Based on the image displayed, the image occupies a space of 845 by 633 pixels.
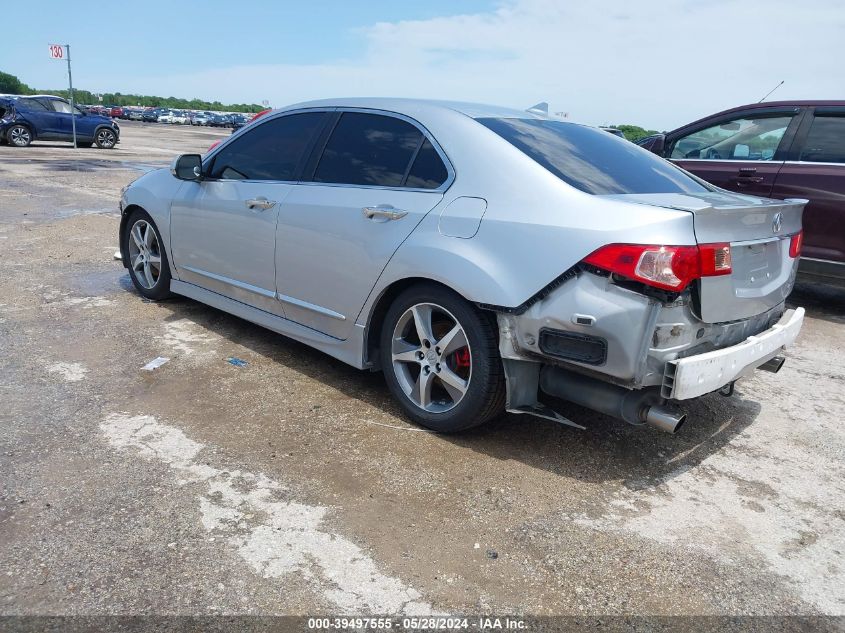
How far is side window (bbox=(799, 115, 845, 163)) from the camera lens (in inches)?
237

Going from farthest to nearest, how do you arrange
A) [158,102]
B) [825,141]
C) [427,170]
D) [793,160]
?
[158,102] → [793,160] → [825,141] → [427,170]

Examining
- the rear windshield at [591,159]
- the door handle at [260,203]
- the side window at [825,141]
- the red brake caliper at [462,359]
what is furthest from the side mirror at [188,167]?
the side window at [825,141]

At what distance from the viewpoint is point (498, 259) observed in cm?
303

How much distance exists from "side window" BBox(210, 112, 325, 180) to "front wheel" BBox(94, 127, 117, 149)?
21131mm

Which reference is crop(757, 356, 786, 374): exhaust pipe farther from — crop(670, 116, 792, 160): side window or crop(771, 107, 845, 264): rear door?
crop(670, 116, 792, 160): side window

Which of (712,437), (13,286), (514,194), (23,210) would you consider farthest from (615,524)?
(23,210)

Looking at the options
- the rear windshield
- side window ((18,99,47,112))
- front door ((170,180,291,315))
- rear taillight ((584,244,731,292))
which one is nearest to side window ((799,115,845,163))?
the rear windshield

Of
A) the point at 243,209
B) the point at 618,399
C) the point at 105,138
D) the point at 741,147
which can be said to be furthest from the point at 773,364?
the point at 105,138

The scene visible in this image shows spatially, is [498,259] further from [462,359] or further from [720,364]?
[720,364]

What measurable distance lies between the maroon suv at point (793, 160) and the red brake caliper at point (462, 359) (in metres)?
4.28

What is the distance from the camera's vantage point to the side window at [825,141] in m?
6.01

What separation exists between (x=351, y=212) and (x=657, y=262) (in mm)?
1707

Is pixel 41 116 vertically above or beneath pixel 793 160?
above

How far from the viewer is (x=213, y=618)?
7.11ft
